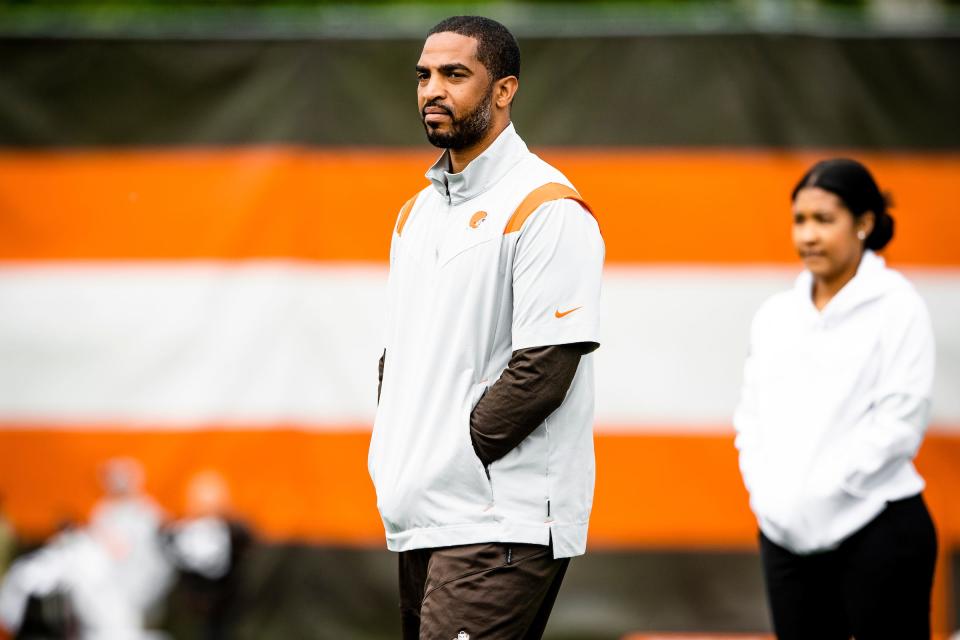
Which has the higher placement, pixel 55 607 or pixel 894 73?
pixel 894 73

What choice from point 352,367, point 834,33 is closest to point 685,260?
point 834,33

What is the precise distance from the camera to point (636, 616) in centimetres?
644

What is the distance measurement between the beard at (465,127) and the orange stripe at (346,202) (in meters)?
3.43

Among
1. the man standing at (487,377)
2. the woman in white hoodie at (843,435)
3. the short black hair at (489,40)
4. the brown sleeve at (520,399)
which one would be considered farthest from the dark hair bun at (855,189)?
the brown sleeve at (520,399)

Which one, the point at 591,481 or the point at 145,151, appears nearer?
the point at 591,481

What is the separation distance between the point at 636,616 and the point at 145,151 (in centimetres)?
348

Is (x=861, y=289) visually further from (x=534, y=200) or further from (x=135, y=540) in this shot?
(x=135, y=540)

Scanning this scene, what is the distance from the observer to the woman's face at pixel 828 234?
3742mm

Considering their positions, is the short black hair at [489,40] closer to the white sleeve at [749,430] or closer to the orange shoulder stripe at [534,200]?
the orange shoulder stripe at [534,200]

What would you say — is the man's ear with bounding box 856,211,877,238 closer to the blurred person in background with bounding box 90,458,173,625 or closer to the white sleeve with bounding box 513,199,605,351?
the white sleeve with bounding box 513,199,605,351

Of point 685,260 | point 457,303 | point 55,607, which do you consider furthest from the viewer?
point 685,260

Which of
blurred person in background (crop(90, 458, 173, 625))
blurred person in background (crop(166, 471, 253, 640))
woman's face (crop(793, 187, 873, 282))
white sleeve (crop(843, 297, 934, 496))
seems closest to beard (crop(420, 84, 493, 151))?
woman's face (crop(793, 187, 873, 282))

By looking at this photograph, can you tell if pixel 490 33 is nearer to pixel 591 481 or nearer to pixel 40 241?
pixel 591 481

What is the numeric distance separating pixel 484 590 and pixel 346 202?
12.8ft
